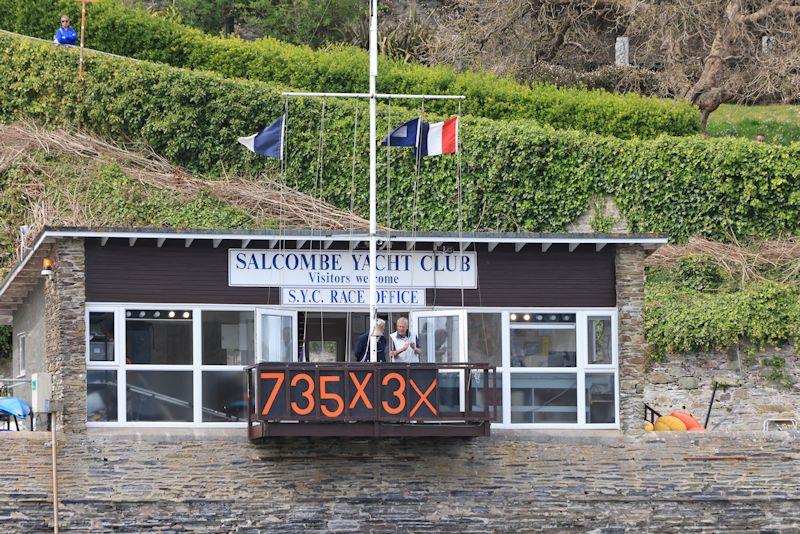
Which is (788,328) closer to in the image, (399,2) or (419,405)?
(419,405)

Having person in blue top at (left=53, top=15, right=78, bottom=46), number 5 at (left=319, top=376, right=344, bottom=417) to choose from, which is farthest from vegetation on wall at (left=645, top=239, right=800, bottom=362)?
person in blue top at (left=53, top=15, right=78, bottom=46)

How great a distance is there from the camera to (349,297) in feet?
84.4

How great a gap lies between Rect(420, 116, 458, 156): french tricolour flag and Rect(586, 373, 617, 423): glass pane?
13.7 ft

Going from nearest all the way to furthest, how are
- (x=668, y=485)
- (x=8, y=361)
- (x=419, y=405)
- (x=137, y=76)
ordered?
(x=419, y=405) → (x=668, y=485) → (x=8, y=361) → (x=137, y=76)

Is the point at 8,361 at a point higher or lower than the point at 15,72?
lower

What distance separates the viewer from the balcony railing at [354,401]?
2309 cm

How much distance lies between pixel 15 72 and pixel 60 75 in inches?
43.9

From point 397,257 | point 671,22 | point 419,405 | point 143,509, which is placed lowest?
point 143,509

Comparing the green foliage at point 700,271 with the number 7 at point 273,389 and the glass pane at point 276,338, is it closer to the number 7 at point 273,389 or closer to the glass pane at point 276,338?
the glass pane at point 276,338

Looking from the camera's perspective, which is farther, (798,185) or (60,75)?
(60,75)

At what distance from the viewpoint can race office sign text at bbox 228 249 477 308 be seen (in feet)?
83.4

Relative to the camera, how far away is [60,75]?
3891 cm

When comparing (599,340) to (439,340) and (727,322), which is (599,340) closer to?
(439,340)

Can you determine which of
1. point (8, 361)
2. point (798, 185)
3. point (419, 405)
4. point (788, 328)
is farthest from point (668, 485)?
point (8, 361)
